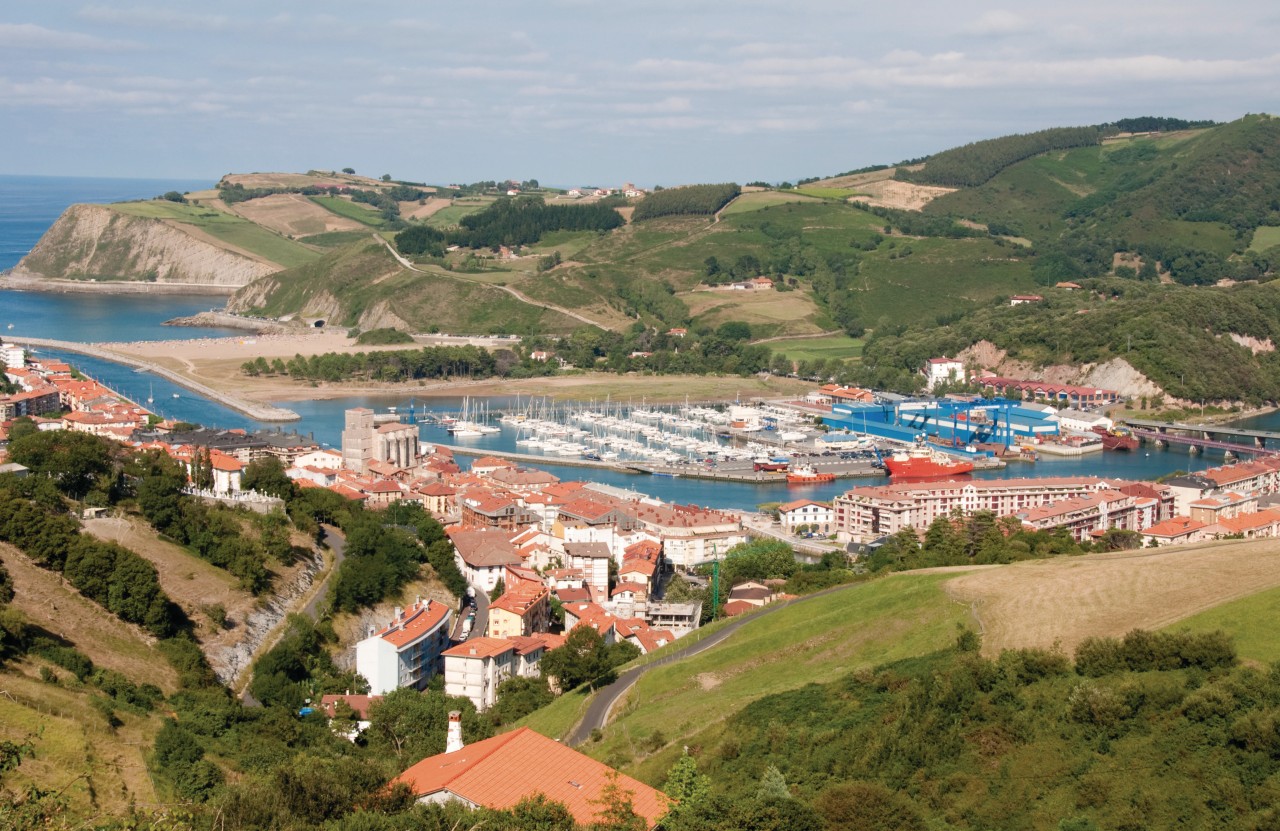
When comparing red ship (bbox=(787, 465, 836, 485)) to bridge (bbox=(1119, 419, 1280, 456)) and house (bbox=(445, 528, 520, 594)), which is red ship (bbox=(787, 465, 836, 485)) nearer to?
bridge (bbox=(1119, 419, 1280, 456))

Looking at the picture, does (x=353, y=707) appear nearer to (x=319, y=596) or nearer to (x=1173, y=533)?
(x=319, y=596)

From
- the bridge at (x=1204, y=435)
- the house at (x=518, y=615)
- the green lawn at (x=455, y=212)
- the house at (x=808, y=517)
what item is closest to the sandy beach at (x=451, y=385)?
the bridge at (x=1204, y=435)

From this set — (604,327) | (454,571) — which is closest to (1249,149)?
(604,327)

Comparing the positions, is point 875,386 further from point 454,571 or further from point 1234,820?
point 1234,820

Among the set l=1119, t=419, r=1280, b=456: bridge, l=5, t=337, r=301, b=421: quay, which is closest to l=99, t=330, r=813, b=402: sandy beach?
l=5, t=337, r=301, b=421: quay

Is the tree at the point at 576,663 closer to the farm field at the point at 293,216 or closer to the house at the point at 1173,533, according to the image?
the house at the point at 1173,533

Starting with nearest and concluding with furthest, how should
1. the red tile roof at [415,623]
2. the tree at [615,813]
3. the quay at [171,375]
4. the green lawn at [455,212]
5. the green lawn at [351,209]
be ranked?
the tree at [615,813]
the red tile roof at [415,623]
the quay at [171,375]
the green lawn at [455,212]
the green lawn at [351,209]

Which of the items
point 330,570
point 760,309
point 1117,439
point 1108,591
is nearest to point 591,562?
point 330,570
